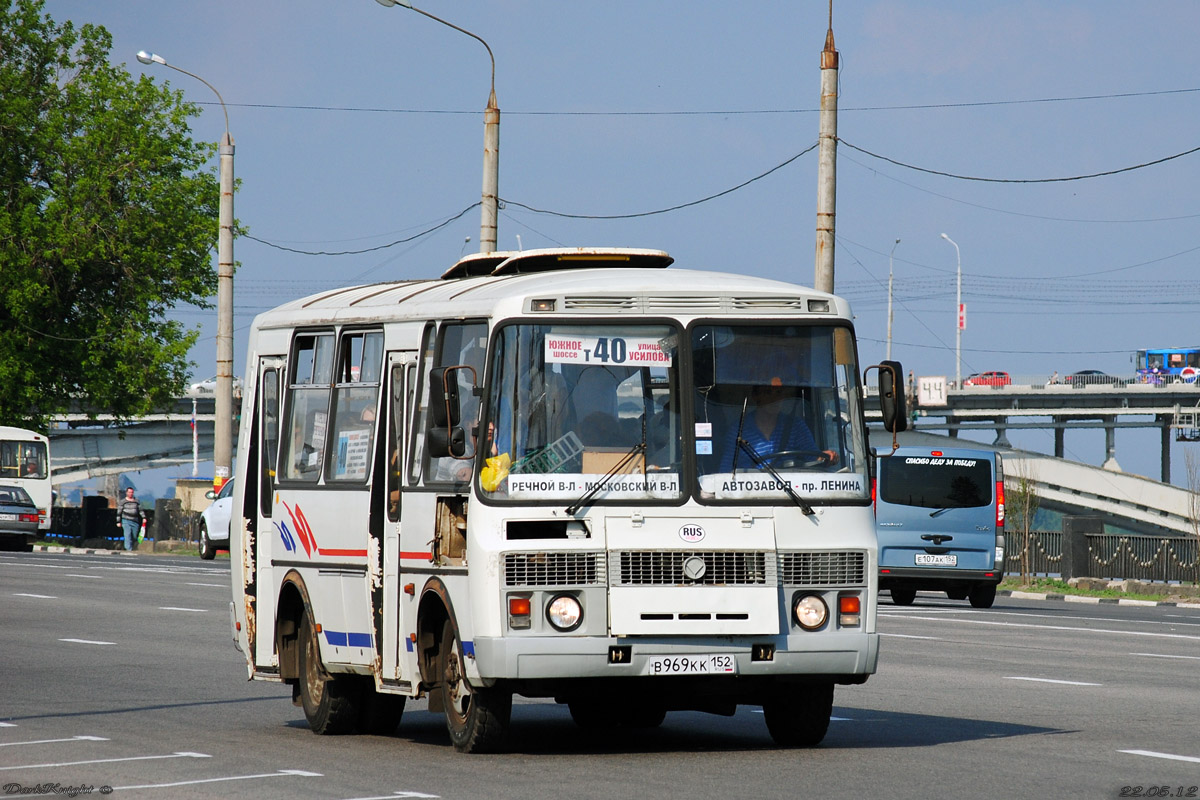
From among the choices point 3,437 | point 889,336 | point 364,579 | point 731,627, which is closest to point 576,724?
point 364,579

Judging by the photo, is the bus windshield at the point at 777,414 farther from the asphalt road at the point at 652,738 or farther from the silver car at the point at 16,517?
the silver car at the point at 16,517

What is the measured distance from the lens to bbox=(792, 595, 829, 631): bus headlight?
10.5 m

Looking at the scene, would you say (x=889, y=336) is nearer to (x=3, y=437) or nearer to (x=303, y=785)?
(x=3, y=437)

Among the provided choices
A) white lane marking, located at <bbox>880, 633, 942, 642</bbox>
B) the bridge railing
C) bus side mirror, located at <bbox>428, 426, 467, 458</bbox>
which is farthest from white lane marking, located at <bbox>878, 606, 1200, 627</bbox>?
bus side mirror, located at <bbox>428, 426, 467, 458</bbox>

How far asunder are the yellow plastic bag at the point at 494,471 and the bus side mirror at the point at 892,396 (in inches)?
82.5

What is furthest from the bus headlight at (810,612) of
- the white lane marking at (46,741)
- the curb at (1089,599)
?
the curb at (1089,599)

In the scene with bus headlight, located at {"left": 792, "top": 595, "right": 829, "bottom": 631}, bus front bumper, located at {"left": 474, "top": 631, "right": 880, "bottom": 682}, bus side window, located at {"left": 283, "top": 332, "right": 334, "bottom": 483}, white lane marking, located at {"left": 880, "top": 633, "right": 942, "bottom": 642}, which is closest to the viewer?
bus front bumper, located at {"left": 474, "top": 631, "right": 880, "bottom": 682}

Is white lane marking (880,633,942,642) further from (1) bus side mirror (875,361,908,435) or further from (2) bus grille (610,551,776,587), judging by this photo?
(2) bus grille (610,551,776,587)

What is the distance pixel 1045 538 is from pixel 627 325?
3173cm

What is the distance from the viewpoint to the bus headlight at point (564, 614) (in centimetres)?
1023

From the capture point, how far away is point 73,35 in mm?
61844

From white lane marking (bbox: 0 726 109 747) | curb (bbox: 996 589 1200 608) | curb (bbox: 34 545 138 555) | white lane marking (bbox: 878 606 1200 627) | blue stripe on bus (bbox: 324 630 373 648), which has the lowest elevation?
curb (bbox: 34 545 138 555)

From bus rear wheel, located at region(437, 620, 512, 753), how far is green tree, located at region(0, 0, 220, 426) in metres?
50.6

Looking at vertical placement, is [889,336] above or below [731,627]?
above
